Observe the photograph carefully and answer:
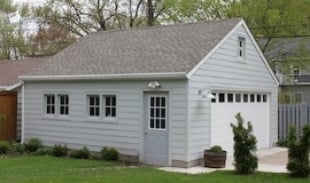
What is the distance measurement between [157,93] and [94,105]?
9.14 feet

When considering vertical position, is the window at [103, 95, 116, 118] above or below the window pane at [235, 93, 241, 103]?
below

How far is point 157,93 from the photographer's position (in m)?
14.2

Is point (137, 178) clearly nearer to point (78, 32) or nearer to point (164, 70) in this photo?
point (164, 70)

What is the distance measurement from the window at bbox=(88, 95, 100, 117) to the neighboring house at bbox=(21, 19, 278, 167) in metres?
0.03

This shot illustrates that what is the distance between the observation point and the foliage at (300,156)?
1177 cm

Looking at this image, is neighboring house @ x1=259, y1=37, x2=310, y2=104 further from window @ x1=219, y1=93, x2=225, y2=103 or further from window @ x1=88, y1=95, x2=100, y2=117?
window @ x1=88, y1=95, x2=100, y2=117

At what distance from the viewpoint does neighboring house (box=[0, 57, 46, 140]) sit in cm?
2017

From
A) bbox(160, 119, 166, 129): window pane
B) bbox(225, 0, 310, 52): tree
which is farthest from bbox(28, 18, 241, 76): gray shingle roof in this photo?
bbox(225, 0, 310, 52): tree

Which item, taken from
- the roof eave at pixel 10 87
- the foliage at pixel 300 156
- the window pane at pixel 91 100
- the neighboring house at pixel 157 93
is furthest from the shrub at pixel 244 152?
the roof eave at pixel 10 87

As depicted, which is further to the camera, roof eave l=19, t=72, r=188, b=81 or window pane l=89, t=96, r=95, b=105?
window pane l=89, t=96, r=95, b=105

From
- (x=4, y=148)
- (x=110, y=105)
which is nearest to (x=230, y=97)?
(x=110, y=105)

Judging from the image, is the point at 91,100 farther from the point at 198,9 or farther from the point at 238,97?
the point at 198,9

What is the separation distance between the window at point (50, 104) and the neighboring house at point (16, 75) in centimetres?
310

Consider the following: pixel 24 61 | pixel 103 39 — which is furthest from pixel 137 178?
pixel 24 61
